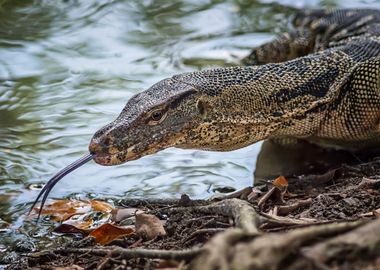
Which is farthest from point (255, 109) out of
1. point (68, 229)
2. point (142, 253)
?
point (142, 253)

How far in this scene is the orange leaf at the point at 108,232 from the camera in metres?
5.20

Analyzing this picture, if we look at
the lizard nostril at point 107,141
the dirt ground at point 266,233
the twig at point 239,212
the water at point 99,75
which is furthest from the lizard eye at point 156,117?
the water at point 99,75

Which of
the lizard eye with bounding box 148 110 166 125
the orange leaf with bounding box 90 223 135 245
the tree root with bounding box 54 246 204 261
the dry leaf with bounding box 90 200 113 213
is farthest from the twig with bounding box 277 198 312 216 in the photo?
the dry leaf with bounding box 90 200 113 213

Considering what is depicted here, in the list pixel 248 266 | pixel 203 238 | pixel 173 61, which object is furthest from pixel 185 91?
pixel 173 61

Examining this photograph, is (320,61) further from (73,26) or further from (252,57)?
(73,26)

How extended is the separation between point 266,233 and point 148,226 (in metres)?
1.14

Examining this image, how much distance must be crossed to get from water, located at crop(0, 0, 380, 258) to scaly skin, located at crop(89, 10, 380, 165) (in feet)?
2.96

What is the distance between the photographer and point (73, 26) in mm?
11250

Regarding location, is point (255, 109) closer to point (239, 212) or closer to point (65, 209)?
point (65, 209)

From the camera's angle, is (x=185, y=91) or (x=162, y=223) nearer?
(x=162, y=223)

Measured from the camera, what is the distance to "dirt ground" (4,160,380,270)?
2.91 m

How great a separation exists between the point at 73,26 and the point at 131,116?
5.95 metres

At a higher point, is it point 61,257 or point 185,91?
point 185,91

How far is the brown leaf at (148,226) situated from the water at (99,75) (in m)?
1.18
